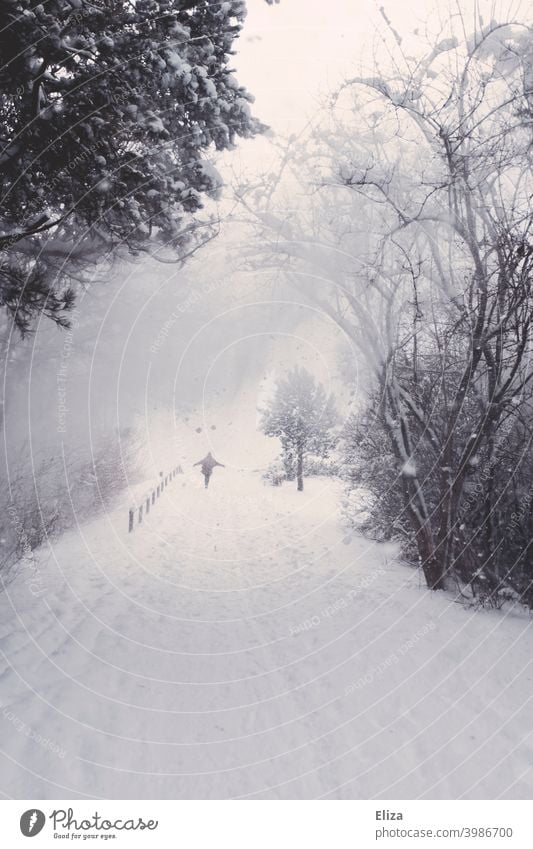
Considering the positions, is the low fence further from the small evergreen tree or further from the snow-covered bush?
the small evergreen tree

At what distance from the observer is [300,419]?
885 inches

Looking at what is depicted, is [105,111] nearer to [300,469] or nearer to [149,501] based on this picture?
[149,501]

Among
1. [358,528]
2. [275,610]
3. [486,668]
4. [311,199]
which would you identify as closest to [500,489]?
[486,668]

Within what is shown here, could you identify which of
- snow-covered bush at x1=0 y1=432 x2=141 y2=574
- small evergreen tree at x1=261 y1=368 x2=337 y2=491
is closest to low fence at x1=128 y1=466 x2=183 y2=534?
snow-covered bush at x1=0 y1=432 x2=141 y2=574

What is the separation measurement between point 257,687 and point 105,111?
6446 mm

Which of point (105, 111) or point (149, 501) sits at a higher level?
point (105, 111)

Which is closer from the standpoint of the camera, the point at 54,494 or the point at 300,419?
the point at 54,494

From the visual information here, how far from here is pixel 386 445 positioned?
11.1 m

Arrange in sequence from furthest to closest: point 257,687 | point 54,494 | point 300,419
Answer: point 300,419, point 54,494, point 257,687

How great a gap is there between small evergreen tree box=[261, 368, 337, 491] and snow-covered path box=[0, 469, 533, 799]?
1259 centimetres

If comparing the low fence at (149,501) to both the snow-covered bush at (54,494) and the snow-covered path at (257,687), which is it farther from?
the snow-covered path at (257,687)

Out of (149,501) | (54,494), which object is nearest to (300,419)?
(149,501)

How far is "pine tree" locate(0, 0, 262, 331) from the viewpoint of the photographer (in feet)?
14.9

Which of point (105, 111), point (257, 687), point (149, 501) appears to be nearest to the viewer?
point (105, 111)
